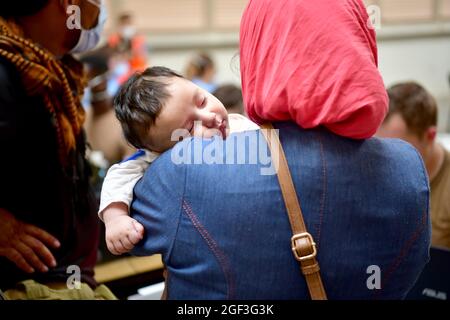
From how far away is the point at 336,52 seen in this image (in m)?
0.74

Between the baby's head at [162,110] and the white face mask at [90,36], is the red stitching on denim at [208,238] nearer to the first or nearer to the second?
the baby's head at [162,110]

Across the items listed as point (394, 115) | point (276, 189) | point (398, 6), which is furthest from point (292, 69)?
point (398, 6)

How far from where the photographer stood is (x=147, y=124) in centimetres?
88

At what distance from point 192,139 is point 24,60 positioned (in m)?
0.50

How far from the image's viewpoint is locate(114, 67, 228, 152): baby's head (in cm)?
88

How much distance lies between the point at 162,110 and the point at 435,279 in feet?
4.03

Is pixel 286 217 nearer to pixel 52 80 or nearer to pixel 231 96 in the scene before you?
pixel 52 80

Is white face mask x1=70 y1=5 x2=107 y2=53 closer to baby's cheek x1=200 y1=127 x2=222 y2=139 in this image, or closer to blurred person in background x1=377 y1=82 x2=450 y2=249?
baby's cheek x1=200 y1=127 x2=222 y2=139

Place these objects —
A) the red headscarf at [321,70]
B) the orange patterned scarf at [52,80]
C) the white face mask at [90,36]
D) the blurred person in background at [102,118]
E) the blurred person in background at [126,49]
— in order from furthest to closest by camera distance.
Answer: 1. the blurred person in background at [126,49]
2. the blurred person in background at [102,118]
3. the white face mask at [90,36]
4. the orange patterned scarf at [52,80]
5. the red headscarf at [321,70]

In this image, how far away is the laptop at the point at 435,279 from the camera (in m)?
1.59

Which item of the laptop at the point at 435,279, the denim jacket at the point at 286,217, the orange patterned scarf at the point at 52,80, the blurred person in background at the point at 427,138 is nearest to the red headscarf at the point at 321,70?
the denim jacket at the point at 286,217

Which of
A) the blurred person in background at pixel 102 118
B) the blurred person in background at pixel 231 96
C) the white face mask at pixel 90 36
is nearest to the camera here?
the white face mask at pixel 90 36

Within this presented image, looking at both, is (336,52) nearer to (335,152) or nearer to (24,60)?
(335,152)

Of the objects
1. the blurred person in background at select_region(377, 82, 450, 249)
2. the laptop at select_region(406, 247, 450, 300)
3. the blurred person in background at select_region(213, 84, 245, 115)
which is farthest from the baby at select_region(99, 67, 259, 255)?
the blurred person in background at select_region(377, 82, 450, 249)
